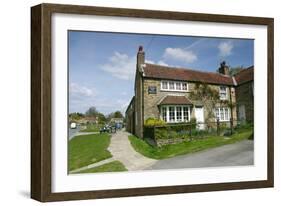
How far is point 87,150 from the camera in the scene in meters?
4.91

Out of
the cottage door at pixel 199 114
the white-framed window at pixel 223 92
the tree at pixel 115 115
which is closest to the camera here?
the tree at pixel 115 115

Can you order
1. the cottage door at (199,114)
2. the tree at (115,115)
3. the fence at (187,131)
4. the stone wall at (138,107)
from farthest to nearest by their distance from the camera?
the cottage door at (199,114)
the fence at (187,131)
the stone wall at (138,107)
the tree at (115,115)

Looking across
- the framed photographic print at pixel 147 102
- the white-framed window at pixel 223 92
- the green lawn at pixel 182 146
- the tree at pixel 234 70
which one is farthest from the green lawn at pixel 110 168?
the tree at pixel 234 70

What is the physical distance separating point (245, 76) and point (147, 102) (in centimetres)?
93

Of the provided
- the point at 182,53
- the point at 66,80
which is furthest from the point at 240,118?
the point at 66,80

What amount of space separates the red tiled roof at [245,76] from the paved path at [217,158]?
528 millimetres

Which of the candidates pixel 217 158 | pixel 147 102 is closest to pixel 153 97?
pixel 147 102

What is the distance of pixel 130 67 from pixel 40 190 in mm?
1182

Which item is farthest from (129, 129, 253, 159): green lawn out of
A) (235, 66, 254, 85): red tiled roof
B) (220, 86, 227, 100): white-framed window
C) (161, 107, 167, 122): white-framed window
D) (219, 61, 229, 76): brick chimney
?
(219, 61, 229, 76): brick chimney

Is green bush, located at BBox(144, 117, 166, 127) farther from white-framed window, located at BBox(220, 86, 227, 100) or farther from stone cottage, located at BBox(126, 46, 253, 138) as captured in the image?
white-framed window, located at BBox(220, 86, 227, 100)

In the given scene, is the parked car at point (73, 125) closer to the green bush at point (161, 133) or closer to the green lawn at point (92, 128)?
the green lawn at point (92, 128)

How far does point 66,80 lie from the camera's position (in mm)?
4770

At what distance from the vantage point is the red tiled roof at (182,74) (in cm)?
514

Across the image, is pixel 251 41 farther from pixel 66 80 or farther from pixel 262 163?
pixel 66 80
